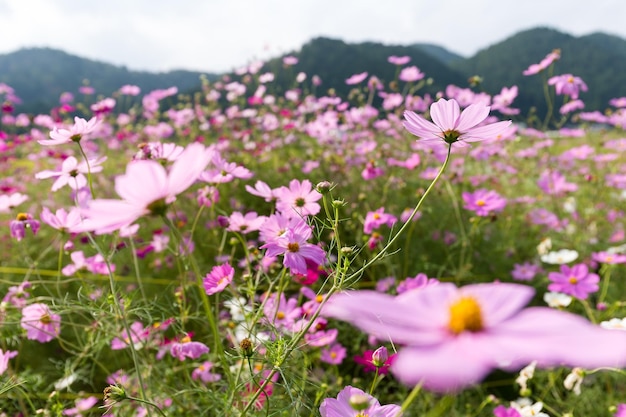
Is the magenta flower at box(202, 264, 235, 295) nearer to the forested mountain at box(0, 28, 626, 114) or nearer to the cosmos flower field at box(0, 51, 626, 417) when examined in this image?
the cosmos flower field at box(0, 51, 626, 417)

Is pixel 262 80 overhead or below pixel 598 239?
overhead

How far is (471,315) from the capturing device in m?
0.24

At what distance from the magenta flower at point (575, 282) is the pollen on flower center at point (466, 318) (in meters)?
1.11

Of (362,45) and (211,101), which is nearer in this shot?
(211,101)

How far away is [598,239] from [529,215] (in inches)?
13.6

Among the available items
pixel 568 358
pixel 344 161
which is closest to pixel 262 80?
pixel 344 161

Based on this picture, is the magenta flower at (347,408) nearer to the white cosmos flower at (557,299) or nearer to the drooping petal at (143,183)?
the drooping petal at (143,183)

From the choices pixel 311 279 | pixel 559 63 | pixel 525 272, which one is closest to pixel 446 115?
pixel 311 279

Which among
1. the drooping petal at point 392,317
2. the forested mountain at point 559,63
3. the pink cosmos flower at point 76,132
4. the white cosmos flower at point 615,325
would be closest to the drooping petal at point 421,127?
the drooping petal at point 392,317

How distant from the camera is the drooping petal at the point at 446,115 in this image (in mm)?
486

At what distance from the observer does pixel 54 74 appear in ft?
181

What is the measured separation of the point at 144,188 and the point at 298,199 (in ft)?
1.34

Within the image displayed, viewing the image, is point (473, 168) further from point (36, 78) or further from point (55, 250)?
point (36, 78)

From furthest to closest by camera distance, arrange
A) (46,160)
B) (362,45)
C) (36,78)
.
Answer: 1. (36,78)
2. (362,45)
3. (46,160)
